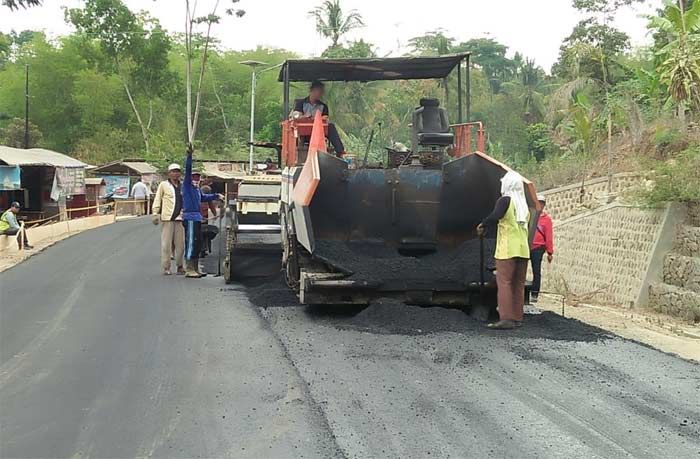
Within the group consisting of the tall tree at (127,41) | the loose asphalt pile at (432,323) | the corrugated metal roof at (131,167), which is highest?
the tall tree at (127,41)

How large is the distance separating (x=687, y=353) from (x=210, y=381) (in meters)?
4.36

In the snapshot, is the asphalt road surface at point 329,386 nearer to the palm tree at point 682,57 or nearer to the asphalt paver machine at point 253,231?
the asphalt paver machine at point 253,231

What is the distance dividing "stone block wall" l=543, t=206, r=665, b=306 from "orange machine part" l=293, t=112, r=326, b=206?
5735mm

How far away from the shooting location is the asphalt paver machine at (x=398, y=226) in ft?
27.5

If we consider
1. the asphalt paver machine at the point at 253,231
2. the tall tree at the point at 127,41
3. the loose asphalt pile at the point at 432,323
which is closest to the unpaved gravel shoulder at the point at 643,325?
the loose asphalt pile at the point at 432,323

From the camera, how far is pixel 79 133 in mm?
53719

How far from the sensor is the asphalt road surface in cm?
460

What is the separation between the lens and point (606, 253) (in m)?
13.6

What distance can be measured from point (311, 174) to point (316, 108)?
270cm

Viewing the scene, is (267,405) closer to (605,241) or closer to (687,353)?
(687,353)

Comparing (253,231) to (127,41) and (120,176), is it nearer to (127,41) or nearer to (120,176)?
(120,176)

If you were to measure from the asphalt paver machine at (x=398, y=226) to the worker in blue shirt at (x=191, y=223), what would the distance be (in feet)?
11.9

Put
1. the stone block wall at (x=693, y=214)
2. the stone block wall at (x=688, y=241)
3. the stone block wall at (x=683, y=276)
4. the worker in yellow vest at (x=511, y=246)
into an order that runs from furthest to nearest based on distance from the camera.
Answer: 1. the stone block wall at (x=693, y=214)
2. the stone block wall at (x=688, y=241)
3. the stone block wall at (x=683, y=276)
4. the worker in yellow vest at (x=511, y=246)

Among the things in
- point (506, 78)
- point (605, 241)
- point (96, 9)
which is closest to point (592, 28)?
point (605, 241)
